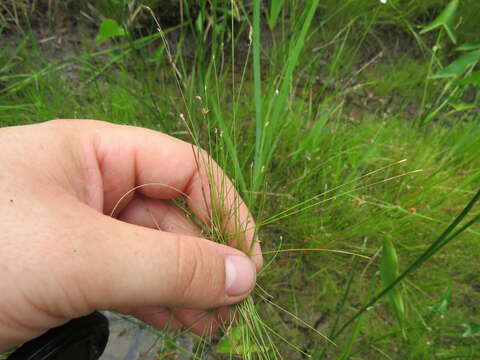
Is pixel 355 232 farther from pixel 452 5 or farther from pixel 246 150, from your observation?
pixel 452 5

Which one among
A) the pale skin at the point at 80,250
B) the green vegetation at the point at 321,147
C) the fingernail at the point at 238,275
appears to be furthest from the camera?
the green vegetation at the point at 321,147

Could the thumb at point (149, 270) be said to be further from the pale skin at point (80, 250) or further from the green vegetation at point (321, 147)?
the green vegetation at point (321, 147)

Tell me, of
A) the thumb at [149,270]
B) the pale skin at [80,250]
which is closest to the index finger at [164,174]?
the pale skin at [80,250]

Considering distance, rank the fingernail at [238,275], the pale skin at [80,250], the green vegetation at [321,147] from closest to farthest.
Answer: the pale skin at [80,250], the fingernail at [238,275], the green vegetation at [321,147]

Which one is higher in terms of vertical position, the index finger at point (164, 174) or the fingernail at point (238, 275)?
the index finger at point (164, 174)

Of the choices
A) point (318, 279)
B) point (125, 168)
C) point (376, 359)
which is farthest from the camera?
point (318, 279)

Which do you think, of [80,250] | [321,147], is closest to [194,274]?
[80,250]

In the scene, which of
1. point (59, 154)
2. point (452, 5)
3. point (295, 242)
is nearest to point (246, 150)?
point (295, 242)

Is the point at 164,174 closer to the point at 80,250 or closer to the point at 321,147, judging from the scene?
the point at 80,250
